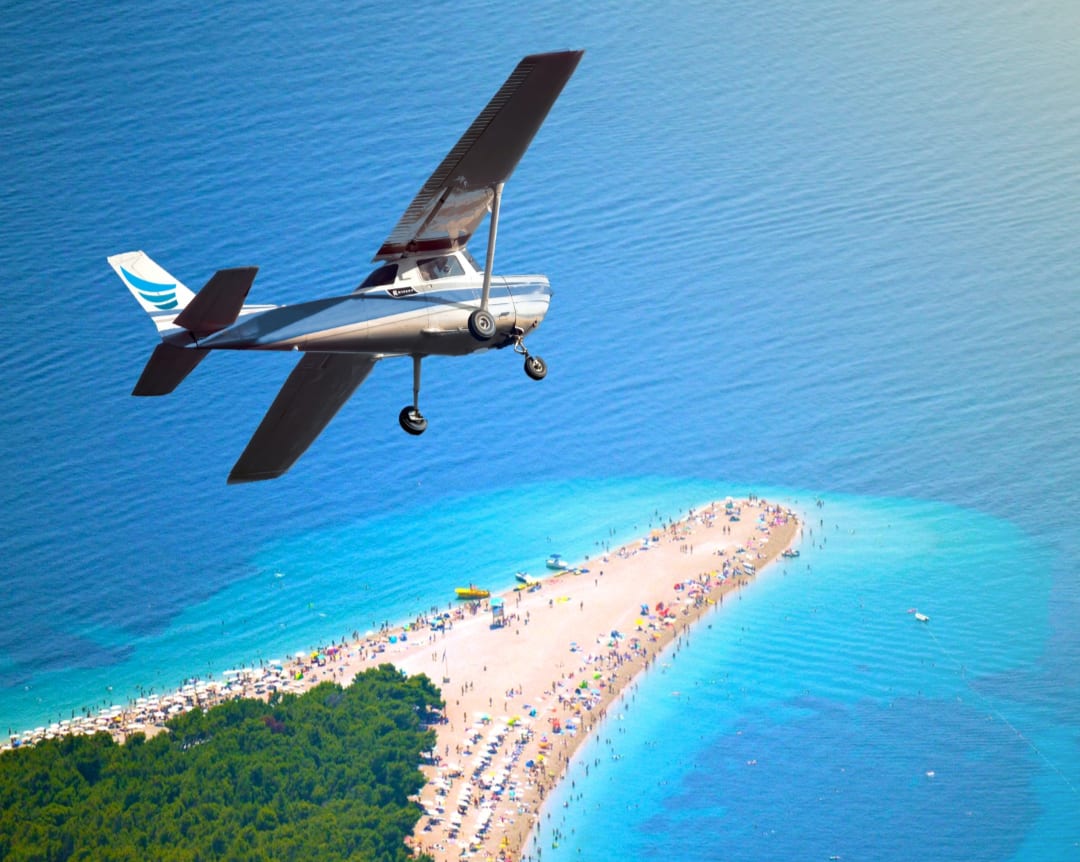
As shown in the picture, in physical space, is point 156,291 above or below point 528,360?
above

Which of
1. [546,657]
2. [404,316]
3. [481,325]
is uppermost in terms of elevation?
[404,316]

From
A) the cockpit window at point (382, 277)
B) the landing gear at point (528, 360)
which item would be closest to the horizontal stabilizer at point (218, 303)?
the cockpit window at point (382, 277)

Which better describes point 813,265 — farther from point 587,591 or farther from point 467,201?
point 467,201

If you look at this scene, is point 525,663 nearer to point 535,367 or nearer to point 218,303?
point 535,367

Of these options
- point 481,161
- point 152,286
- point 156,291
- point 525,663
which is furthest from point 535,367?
point 525,663

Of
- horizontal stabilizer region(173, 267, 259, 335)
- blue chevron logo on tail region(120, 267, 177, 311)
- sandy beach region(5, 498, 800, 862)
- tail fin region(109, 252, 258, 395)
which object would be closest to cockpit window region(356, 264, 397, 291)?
tail fin region(109, 252, 258, 395)

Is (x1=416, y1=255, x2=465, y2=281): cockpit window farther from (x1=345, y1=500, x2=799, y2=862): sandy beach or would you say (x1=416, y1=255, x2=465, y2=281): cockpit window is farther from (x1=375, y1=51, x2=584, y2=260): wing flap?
(x1=345, y1=500, x2=799, y2=862): sandy beach
